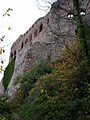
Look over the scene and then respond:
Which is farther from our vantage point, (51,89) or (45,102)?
(51,89)

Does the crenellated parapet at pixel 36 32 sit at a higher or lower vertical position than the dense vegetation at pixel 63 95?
higher

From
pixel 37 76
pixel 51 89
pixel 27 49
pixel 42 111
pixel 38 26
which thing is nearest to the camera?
pixel 42 111

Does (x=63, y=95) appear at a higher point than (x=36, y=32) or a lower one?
lower

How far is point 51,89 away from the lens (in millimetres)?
14711

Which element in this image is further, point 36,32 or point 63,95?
point 36,32

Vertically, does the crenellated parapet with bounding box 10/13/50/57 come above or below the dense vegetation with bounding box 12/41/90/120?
above

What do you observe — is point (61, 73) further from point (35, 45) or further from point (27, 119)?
point (35, 45)

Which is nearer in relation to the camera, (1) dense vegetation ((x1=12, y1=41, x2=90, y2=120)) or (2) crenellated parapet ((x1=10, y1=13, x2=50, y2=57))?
(1) dense vegetation ((x1=12, y1=41, x2=90, y2=120))

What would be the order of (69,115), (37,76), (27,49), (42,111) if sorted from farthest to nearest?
(27,49), (37,76), (42,111), (69,115)

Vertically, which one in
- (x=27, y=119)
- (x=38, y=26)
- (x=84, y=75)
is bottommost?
(x=27, y=119)

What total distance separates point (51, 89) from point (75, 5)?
12.8 feet

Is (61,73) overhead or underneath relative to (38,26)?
underneath

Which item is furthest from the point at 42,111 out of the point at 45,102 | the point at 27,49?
the point at 27,49

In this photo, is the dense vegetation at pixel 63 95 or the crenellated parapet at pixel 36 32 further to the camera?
the crenellated parapet at pixel 36 32
